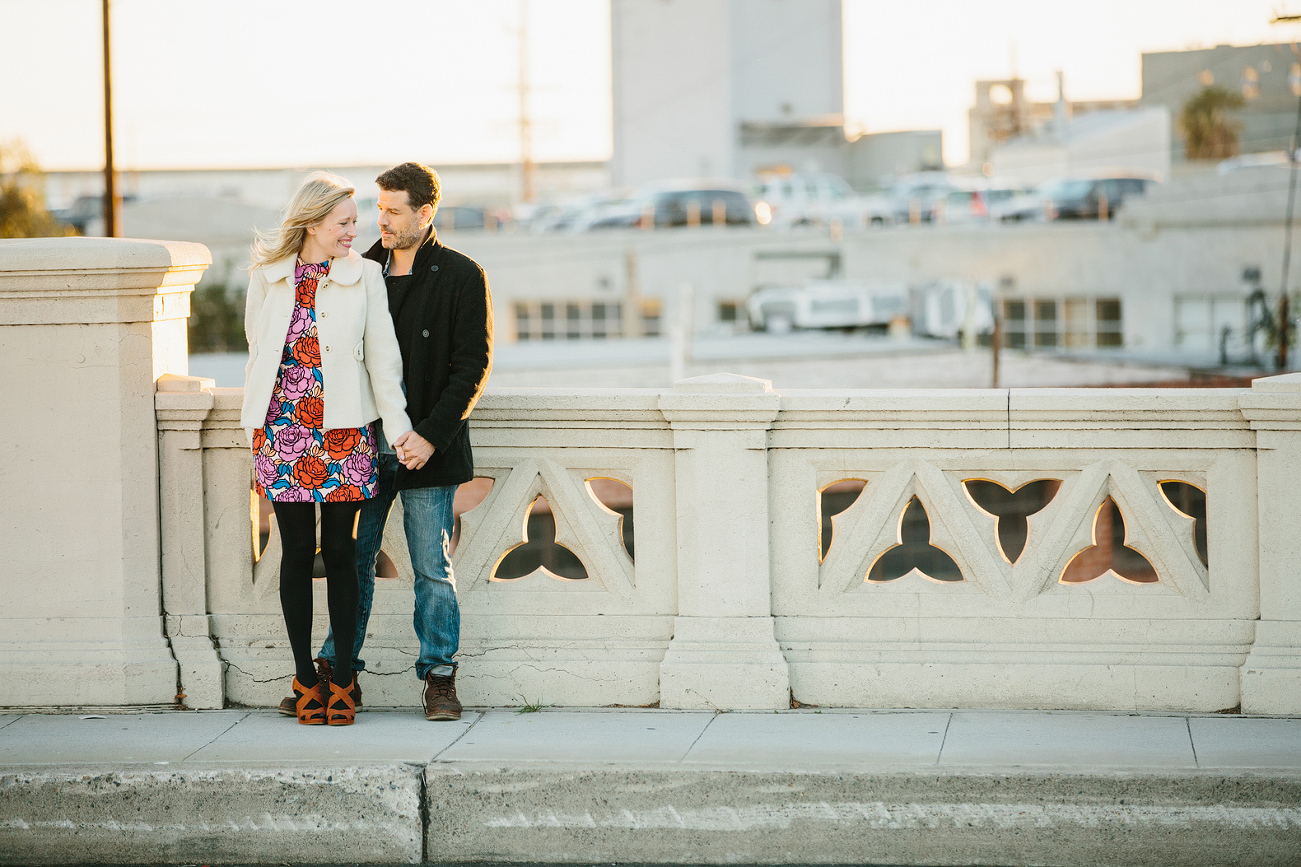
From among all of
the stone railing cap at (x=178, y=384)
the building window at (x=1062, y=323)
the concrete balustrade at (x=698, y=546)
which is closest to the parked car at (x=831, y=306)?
the building window at (x=1062, y=323)

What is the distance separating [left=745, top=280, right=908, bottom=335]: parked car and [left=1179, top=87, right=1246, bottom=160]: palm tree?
3221 centimetres

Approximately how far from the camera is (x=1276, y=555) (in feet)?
15.0

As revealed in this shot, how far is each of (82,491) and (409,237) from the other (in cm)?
153

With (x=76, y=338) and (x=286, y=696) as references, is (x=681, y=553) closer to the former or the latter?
(x=286, y=696)

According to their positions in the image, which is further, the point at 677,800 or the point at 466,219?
the point at 466,219

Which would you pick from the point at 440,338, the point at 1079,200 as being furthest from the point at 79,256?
the point at 1079,200

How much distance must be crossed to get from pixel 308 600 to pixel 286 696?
56 cm

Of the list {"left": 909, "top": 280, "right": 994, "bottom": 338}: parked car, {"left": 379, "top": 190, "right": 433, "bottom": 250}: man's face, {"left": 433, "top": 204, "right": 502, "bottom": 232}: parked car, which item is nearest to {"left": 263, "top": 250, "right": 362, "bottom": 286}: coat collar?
{"left": 379, "top": 190, "right": 433, "bottom": 250}: man's face

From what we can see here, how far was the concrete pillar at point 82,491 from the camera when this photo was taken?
15.6ft

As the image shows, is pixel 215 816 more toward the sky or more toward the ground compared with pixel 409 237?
more toward the ground

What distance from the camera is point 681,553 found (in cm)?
479

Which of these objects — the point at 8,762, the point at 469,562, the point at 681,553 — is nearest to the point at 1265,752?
the point at 681,553

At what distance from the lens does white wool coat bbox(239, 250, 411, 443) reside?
14.1ft

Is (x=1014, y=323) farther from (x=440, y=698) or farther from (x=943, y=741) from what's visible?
(x=440, y=698)
